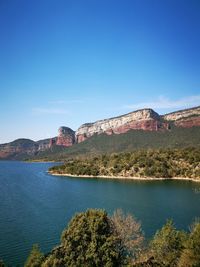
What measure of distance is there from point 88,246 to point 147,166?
362 feet

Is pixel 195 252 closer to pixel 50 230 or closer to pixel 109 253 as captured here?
pixel 109 253

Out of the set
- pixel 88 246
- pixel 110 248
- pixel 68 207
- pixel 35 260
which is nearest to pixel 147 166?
pixel 68 207

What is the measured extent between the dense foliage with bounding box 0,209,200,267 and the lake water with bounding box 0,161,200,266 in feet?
30.5

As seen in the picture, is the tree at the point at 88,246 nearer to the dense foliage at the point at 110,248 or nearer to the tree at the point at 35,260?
the dense foliage at the point at 110,248

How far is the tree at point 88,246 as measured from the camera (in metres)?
34.4

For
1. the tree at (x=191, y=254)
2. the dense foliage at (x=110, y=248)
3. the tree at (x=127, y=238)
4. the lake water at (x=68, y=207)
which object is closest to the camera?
the tree at (x=191, y=254)

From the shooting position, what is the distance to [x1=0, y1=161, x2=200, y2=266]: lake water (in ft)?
Result: 165

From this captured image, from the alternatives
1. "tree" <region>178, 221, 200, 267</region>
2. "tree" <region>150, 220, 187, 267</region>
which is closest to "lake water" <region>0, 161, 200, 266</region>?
"tree" <region>150, 220, 187, 267</region>

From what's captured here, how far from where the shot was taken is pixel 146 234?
51.8 meters

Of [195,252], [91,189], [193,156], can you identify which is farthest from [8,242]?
[193,156]

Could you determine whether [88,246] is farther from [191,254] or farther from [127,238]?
[191,254]

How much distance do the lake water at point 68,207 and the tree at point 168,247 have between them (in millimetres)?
16753

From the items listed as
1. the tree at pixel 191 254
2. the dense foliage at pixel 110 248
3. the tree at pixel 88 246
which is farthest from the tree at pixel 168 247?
the tree at pixel 88 246

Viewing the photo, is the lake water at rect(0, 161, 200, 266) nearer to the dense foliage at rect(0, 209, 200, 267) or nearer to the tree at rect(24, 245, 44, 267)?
the tree at rect(24, 245, 44, 267)
